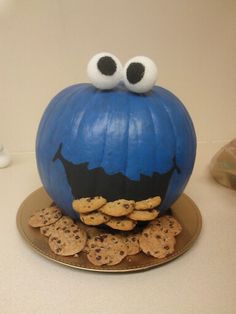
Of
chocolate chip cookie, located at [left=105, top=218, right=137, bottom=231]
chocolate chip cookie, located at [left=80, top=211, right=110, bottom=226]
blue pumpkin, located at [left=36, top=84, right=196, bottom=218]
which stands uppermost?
blue pumpkin, located at [left=36, top=84, right=196, bottom=218]

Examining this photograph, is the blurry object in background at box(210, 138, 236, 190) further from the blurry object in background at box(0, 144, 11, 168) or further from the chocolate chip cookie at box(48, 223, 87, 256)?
the blurry object in background at box(0, 144, 11, 168)

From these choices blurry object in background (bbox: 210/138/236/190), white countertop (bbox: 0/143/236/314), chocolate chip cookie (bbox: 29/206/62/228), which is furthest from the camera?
blurry object in background (bbox: 210/138/236/190)

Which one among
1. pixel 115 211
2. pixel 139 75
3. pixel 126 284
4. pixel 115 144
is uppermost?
pixel 139 75

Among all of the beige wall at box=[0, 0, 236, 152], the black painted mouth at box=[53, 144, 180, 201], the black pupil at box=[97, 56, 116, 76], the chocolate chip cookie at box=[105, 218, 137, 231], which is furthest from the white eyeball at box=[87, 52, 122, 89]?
the beige wall at box=[0, 0, 236, 152]

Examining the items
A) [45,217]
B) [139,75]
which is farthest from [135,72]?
[45,217]

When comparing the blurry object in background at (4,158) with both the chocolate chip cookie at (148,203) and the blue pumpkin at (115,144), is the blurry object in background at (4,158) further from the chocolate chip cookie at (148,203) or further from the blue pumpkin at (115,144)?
the chocolate chip cookie at (148,203)

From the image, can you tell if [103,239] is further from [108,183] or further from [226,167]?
[226,167]

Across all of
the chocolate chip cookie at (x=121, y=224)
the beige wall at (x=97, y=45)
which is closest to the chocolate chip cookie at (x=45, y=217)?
the chocolate chip cookie at (x=121, y=224)
